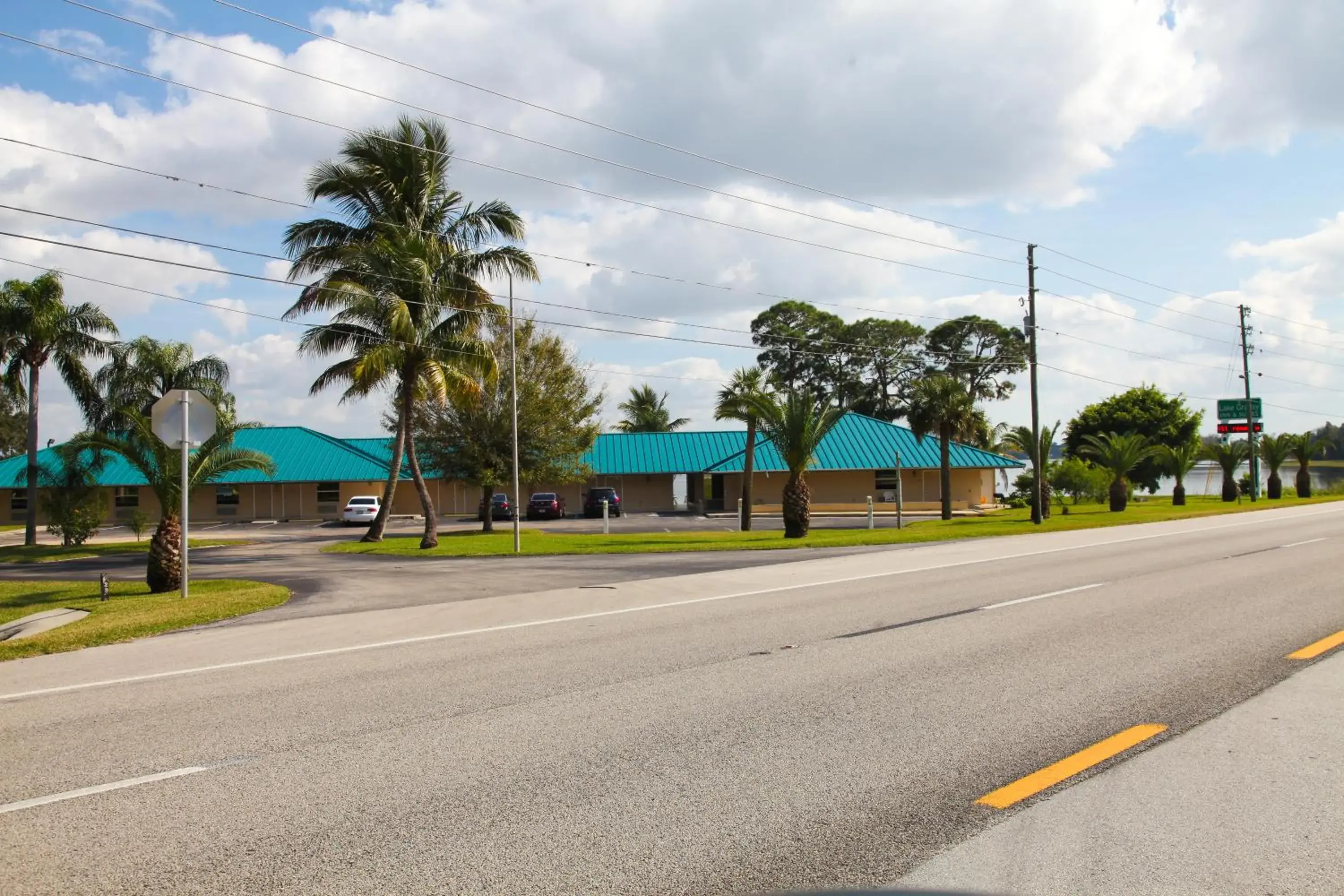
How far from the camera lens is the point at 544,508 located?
172ft

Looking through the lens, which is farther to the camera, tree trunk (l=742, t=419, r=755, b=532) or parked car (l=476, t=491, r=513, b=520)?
parked car (l=476, t=491, r=513, b=520)

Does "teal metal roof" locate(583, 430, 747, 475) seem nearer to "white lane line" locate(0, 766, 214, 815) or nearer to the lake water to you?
the lake water

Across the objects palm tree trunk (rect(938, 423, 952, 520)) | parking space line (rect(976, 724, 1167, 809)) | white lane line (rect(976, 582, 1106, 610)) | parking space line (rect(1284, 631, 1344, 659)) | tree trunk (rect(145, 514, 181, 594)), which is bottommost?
parking space line (rect(976, 724, 1167, 809))

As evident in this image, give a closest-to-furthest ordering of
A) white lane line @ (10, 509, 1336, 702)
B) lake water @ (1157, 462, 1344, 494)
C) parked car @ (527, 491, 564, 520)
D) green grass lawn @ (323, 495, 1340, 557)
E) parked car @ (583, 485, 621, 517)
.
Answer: white lane line @ (10, 509, 1336, 702)
green grass lawn @ (323, 495, 1340, 557)
parked car @ (527, 491, 564, 520)
parked car @ (583, 485, 621, 517)
lake water @ (1157, 462, 1344, 494)

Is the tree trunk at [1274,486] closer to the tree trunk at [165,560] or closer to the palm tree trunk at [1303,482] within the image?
the palm tree trunk at [1303,482]

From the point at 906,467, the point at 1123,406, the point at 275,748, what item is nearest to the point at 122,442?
the point at 275,748

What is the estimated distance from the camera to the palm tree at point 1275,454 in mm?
60281

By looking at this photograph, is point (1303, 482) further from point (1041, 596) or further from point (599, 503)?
point (1041, 596)

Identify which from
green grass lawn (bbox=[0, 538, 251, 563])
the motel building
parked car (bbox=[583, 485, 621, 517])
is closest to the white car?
the motel building

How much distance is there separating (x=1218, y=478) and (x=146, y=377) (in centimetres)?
A: 7792

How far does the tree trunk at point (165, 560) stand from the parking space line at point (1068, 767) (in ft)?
55.4

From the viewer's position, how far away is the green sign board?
62.2m

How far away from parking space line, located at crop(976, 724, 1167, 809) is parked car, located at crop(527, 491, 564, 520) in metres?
46.6

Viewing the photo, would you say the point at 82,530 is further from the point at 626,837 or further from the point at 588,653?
the point at 626,837
